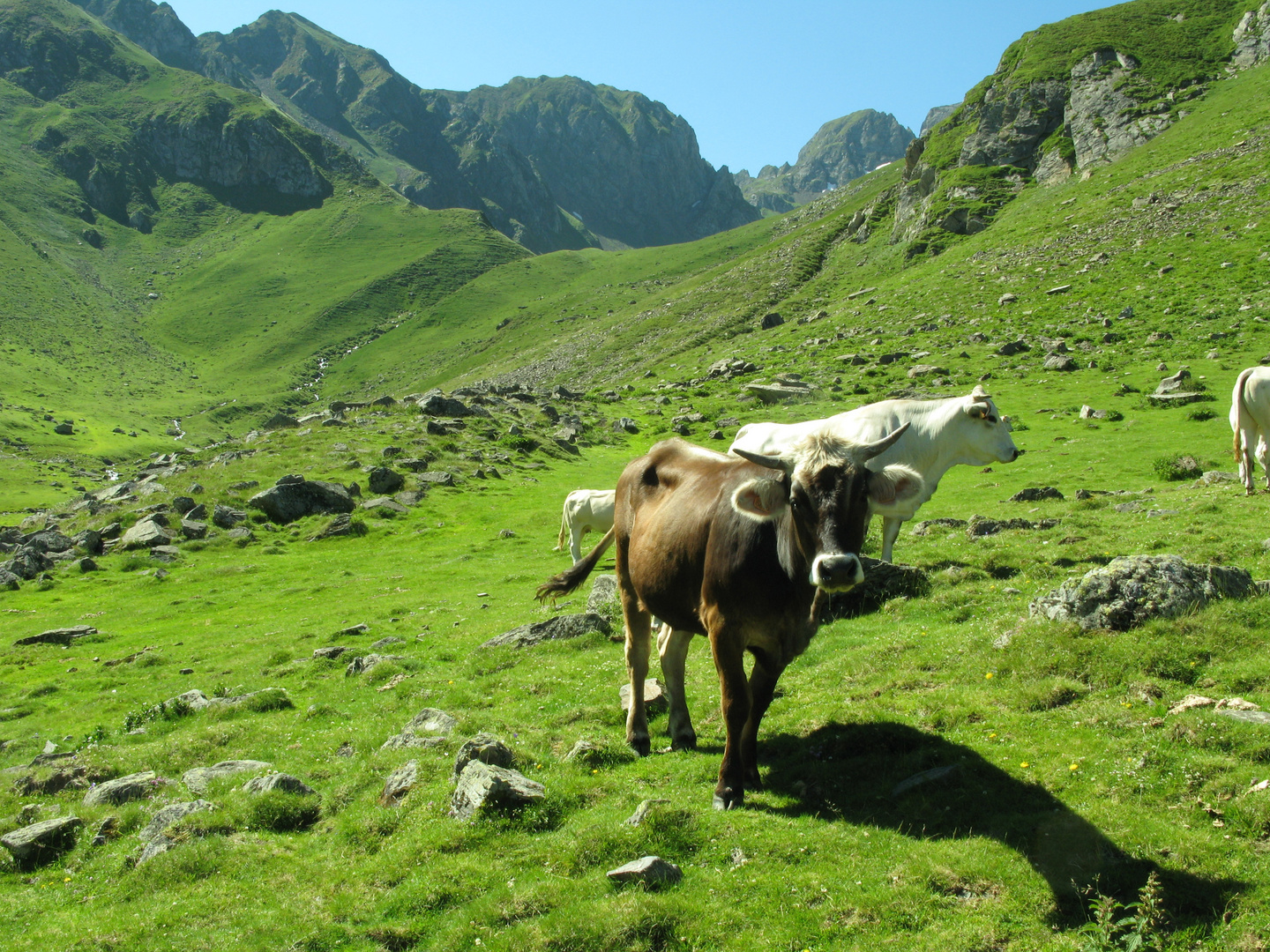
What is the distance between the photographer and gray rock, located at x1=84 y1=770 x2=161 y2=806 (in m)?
11.0

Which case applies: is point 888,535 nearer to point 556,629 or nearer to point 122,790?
point 556,629

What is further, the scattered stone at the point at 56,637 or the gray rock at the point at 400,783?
the scattered stone at the point at 56,637

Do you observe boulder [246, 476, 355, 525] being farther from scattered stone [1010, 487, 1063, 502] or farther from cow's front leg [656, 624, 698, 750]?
cow's front leg [656, 624, 698, 750]

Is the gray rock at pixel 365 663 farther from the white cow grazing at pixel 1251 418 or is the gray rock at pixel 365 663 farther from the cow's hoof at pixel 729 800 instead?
the white cow grazing at pixel 1251 418

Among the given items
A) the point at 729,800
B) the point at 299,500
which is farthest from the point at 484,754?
the point at 299,500

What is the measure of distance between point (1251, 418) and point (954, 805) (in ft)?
61.4

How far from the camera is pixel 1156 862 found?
6.13 m

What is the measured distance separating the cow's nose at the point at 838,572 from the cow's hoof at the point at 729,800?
2.97 metres

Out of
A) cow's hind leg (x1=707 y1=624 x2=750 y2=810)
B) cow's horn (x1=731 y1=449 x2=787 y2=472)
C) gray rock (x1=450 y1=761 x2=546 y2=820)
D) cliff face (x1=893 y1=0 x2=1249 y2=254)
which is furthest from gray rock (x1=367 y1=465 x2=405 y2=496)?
Answer: cliff face (x1=893 y1=0 x2=1249 y2=254)

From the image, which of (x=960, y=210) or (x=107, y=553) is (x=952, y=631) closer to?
(x=107, y=553)

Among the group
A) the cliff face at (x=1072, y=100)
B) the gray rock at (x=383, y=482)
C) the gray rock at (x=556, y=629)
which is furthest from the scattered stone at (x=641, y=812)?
the cliff face at (x=1072, y=100)

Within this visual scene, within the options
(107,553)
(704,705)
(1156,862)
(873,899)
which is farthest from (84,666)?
(1156,862)

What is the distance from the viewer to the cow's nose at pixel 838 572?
6.68 metres

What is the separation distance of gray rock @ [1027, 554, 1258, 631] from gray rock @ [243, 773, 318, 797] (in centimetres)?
1072
